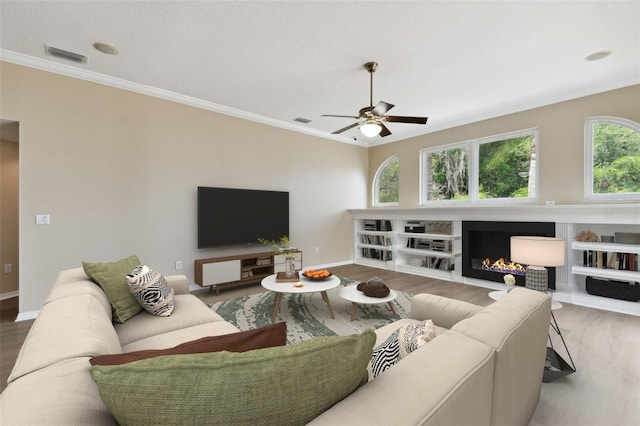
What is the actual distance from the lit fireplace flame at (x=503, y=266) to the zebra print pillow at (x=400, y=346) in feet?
13.1

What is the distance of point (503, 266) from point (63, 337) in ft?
16.6

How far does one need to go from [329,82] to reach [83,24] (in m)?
2.40

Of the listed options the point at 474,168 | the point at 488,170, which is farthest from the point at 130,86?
the point at 488,170

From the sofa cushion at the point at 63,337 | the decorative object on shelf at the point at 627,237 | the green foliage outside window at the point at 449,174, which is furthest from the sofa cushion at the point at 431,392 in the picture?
the green foliage outside window at the point at 449,174

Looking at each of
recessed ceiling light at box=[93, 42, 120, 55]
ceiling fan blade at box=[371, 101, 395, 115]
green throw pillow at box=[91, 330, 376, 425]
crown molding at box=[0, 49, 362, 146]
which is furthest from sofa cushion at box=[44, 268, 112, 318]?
ceiling fan blade at box=[371, 101, 395, 115]

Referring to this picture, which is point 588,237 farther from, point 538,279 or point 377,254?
point 377,254

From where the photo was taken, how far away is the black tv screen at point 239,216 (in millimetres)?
4312

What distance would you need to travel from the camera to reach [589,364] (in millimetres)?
2230

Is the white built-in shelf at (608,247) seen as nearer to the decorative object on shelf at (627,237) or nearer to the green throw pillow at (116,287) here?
the decorative object on shelf at (627,237)

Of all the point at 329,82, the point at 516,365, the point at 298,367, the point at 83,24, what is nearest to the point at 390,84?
the point at 329,82

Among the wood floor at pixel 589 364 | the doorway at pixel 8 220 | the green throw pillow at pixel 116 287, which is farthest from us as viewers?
the doorway at pixel 8 220

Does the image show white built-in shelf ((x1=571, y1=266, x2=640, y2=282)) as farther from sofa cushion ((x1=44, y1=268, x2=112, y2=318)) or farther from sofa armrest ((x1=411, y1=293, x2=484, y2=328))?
sofa cushion ((x1=44, y1=268, x2=112, y2=318))

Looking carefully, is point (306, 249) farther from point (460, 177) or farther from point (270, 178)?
point (460, 177)

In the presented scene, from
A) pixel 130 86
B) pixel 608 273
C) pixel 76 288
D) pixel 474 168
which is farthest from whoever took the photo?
pixel 474 168
